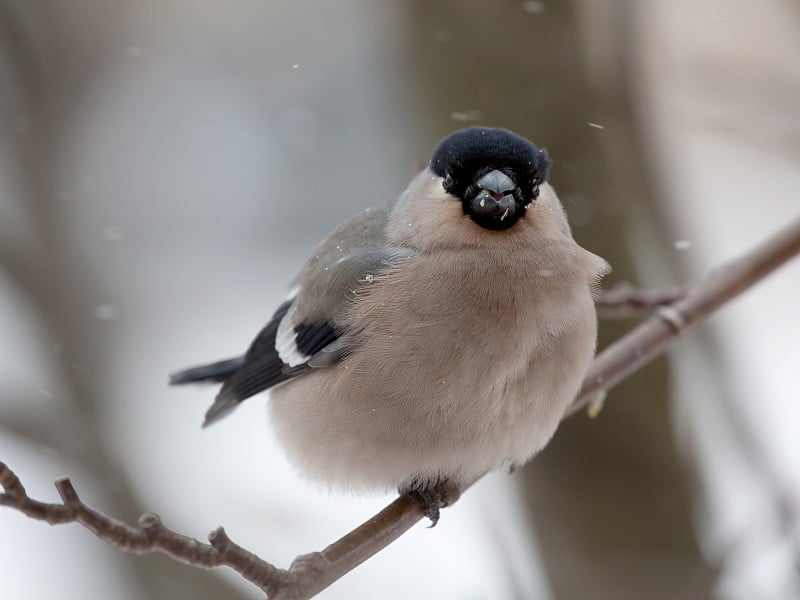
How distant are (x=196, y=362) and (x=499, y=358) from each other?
3.16 m

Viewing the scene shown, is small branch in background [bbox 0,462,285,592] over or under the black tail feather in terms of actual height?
over

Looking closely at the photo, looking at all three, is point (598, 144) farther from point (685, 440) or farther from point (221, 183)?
point (221, 183)

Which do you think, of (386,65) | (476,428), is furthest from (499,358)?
(386,65)

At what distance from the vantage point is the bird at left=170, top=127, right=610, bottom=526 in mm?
2572

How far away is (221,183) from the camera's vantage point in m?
6.63

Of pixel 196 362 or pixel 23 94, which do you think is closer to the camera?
pixel 23 94

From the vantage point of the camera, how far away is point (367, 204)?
5.86 metres

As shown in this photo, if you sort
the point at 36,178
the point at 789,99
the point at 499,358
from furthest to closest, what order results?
the point at 36,178, the point at 789,99, the point at 499,358

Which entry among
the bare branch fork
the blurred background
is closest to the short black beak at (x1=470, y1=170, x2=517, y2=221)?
the bare branch fork

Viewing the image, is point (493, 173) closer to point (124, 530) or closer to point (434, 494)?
point (434, 494)

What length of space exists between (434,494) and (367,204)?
130 inches

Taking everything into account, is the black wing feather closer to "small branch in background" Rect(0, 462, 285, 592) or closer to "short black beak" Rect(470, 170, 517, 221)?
"short black beak" Rect(470, 170, 517, 221)

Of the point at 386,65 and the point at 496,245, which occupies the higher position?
the point at 496,245

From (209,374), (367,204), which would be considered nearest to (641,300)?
(209,374)
